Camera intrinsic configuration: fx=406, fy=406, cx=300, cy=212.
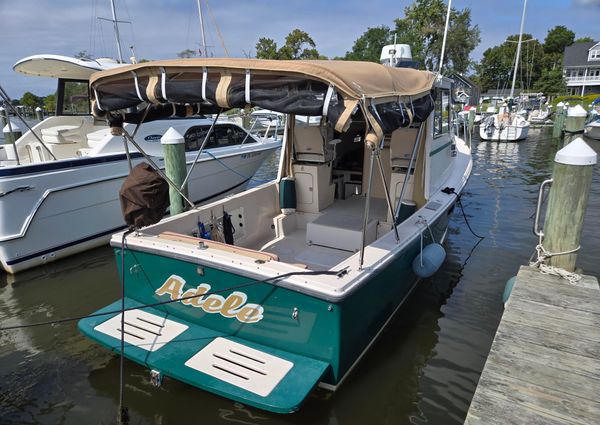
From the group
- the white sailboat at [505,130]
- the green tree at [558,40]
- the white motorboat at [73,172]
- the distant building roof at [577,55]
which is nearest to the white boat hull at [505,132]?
the white sailboat at [505,130]

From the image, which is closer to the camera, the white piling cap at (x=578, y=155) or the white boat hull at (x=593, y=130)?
the white piling cap at (x=578, y=155)

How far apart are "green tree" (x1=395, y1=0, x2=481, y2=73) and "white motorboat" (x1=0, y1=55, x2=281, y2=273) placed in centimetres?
3545

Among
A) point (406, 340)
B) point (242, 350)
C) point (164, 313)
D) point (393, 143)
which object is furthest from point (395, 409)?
point (393, 143)

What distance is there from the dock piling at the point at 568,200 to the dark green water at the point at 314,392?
4.45 feet

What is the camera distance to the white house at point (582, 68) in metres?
53.8

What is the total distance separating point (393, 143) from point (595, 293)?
268cm

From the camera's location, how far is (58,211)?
6.47 meters

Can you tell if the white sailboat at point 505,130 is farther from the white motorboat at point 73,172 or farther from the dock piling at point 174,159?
the dock piling at point 174,159

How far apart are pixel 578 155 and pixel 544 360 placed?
5.85 feet

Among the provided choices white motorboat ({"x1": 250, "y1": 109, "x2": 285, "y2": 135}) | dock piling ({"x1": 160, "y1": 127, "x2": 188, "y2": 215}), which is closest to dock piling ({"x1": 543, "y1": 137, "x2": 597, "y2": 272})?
dock piling ({"x1": 160, "y1": 127, "x2": 188, "y2": 215})

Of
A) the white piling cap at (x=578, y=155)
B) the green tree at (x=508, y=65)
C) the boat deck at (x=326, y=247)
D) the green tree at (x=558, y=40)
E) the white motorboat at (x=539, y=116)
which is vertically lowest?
the boat deck at (x=326, y=247)

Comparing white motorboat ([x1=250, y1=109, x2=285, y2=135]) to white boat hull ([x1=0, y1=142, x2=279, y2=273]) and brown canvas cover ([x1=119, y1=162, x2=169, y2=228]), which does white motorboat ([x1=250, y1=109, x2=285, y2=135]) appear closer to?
white boat hull ([x1=0, y1=142, x2=279, y2=273])

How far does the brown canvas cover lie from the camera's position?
403 centimetres

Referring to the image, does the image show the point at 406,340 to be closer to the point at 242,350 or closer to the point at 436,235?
the point at 436,235
